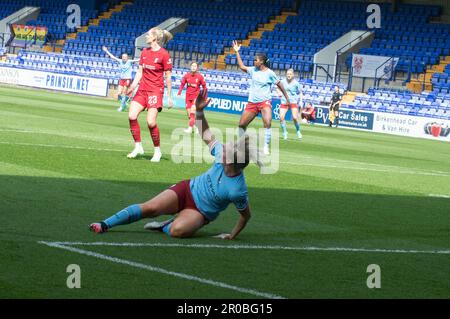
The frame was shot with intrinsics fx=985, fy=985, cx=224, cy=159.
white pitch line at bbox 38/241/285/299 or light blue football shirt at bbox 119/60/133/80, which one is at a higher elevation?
light blue football shirt at bbox 119/60/133/80

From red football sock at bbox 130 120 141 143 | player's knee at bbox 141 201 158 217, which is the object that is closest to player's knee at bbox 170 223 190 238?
player's knee at bbox 141 201 158 217

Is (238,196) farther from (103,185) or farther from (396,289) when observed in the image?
(103,185)

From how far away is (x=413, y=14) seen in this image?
5538cm

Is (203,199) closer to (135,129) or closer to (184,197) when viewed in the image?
(184,197)

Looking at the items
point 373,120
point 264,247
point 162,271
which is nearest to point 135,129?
point 264,247

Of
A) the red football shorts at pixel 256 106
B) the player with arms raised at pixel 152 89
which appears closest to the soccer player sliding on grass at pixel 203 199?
the player with arms raised at pixel 152 89

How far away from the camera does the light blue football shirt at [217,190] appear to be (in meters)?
10.0

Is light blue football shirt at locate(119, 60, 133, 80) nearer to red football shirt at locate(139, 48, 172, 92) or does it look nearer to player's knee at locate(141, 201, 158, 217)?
red football shirt at locate(139, 48, 172, 92)

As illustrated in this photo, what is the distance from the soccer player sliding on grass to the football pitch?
0.51 feet

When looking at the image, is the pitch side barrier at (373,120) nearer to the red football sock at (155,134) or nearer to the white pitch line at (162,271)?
the red football sock at (155,134)

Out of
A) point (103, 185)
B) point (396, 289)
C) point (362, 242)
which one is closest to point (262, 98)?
point (103, 185)

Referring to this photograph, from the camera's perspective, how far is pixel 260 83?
22781mm

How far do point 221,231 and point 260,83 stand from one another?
12.0m

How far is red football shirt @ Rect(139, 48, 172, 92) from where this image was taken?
1825 centimetres
